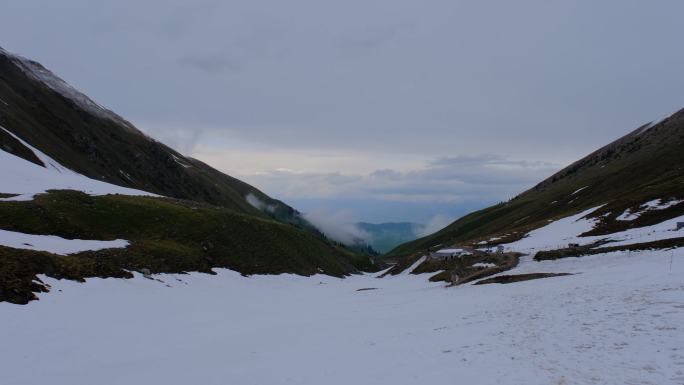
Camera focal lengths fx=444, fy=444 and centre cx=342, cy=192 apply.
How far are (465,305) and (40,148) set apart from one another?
300 ft

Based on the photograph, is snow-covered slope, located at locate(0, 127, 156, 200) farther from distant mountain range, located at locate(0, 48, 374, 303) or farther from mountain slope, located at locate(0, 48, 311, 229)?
mountain slope, located at locate(0, 48, 311, 229)

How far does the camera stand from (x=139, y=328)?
81.5 ft

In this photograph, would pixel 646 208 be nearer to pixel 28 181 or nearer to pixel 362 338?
pixel 362 338

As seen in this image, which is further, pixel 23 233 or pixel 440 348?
pixel 23 233

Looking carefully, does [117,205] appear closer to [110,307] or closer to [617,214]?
[110,307]

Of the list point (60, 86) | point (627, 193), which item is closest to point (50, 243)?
point (627, 193)

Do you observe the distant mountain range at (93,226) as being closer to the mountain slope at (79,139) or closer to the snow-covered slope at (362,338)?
the mountain slope at (79,139)

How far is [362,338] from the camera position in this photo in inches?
959

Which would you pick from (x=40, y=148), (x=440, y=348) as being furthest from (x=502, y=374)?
(x=40, y=148)

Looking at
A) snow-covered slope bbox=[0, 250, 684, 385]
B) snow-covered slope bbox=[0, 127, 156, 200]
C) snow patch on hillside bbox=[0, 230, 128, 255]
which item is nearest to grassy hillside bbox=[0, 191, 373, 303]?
snow patch on hillside bbox=[0, 230, 128, 255]

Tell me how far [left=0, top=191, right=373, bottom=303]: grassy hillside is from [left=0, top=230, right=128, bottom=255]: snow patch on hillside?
137 centimetres

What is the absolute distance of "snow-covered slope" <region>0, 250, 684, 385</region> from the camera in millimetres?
16047

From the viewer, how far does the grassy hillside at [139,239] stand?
2752 centimetres

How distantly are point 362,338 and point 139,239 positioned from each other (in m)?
34.4
